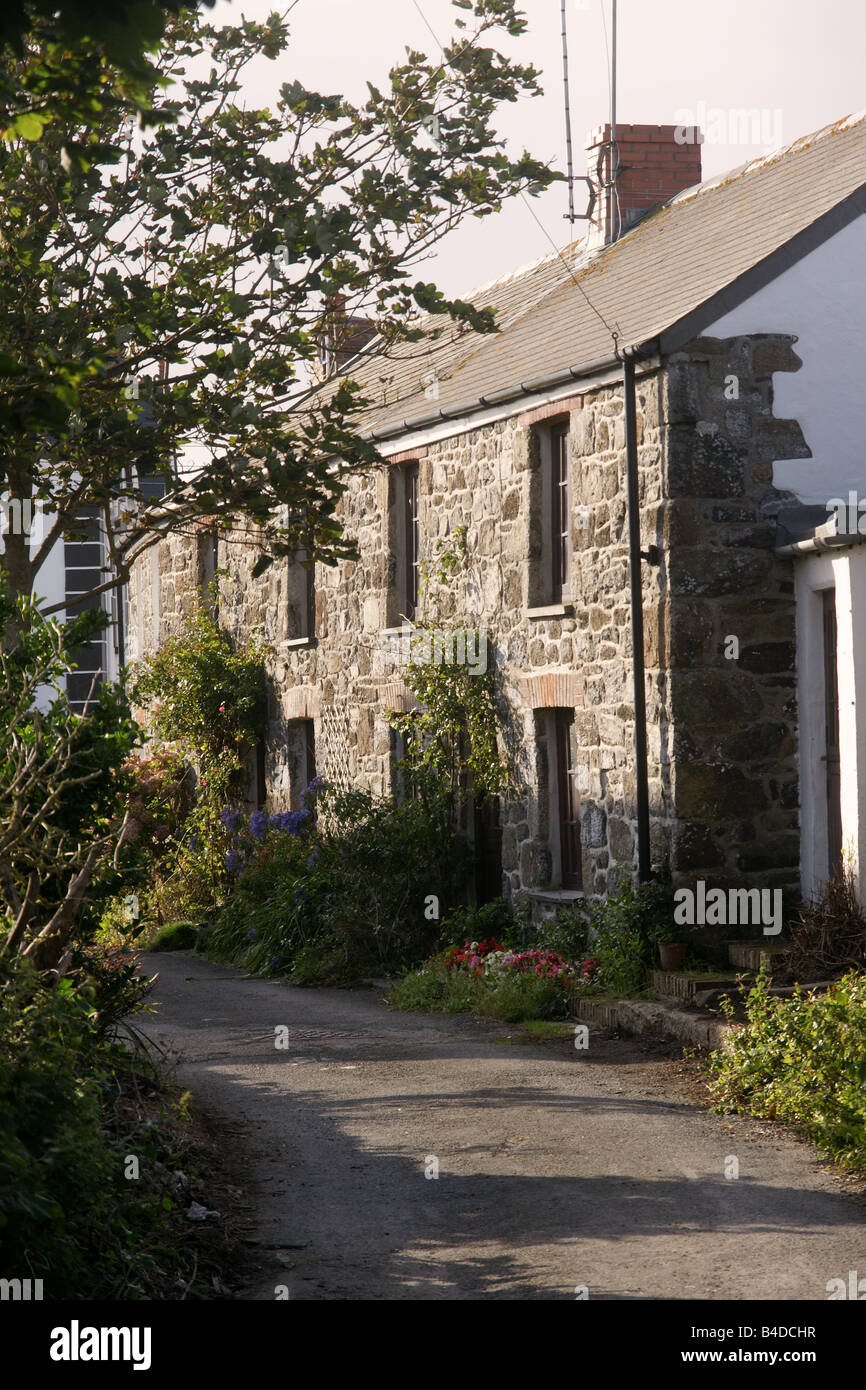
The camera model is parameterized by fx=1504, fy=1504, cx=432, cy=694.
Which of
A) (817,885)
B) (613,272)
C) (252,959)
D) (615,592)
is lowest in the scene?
(252,959)

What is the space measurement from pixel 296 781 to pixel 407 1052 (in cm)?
789

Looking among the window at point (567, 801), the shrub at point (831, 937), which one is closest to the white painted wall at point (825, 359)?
the window at point (567, 801)

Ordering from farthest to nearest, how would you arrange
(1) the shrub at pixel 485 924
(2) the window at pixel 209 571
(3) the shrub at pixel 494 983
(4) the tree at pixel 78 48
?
1. (2) the window at pixel 209 571
2. (1) the shrub at pixel 485 924
3. (3) the shrub at pixel 494 983
4. (4) the tree at pixel 78 48

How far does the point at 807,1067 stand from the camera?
7.71m

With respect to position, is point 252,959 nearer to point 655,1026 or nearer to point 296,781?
point 296,781

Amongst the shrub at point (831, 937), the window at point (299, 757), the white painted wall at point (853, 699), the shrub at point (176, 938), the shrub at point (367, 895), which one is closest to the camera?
the shrub at point (831, 937)

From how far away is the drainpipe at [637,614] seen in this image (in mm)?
11125

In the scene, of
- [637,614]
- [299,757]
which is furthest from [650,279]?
[299,757]

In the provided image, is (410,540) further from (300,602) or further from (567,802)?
Result: (567,802)

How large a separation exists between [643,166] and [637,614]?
7600 mm

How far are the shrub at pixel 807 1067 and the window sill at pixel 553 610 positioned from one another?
14.0 ft

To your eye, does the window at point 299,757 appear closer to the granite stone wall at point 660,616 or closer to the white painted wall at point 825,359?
the granite stone wall at point 660,616
